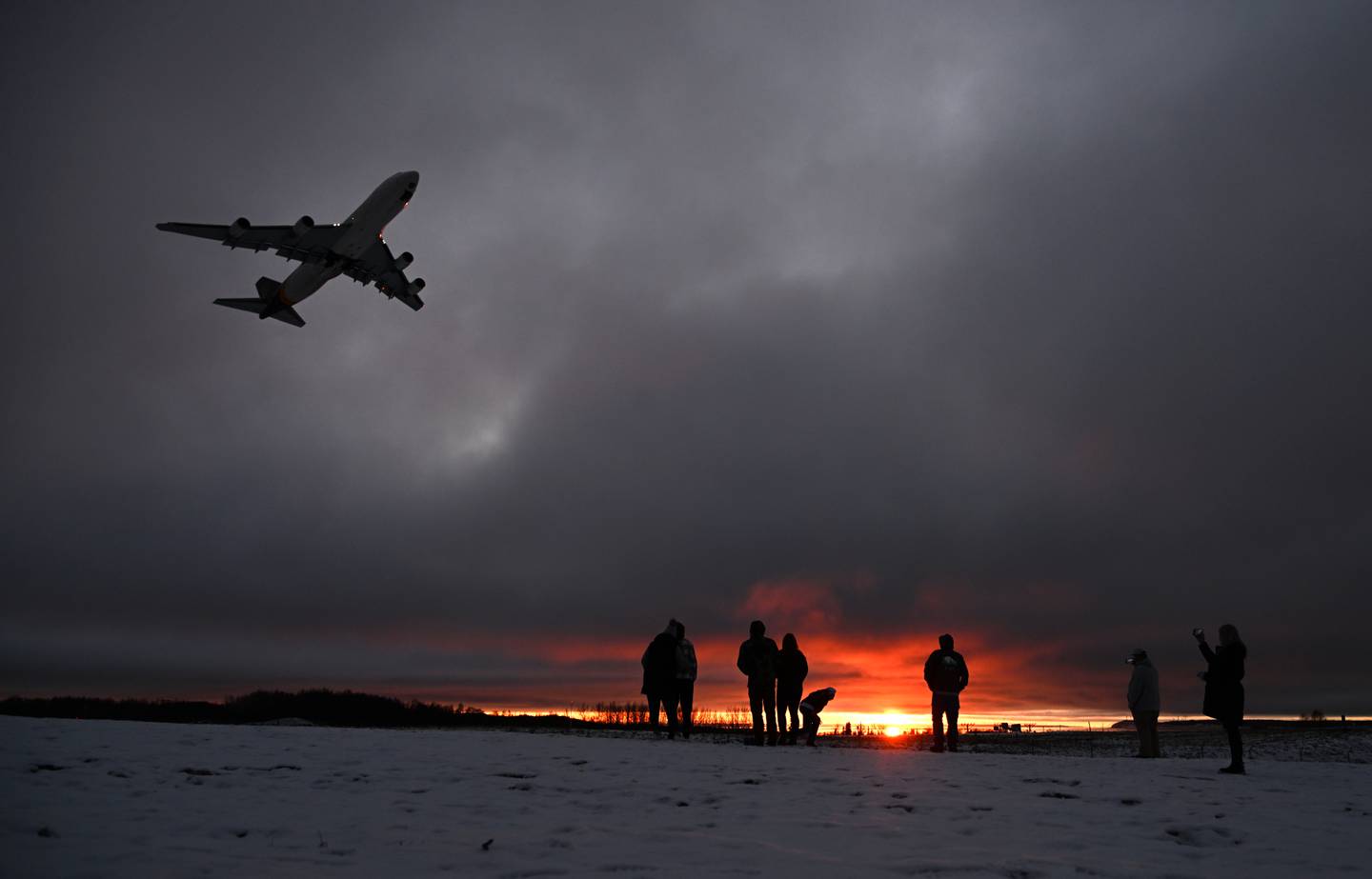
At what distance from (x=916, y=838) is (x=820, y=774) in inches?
168

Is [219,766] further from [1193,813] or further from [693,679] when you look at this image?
[1193,813]

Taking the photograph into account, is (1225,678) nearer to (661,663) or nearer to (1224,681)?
(1224,681)

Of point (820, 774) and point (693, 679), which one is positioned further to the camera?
point (693, 679)

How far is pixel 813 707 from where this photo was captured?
17.5 meters

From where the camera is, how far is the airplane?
119 ft

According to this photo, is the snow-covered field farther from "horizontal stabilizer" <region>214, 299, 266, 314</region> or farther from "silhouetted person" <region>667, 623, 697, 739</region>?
"horizontal stabilizer" <region>214, 299, 266, 314</region>

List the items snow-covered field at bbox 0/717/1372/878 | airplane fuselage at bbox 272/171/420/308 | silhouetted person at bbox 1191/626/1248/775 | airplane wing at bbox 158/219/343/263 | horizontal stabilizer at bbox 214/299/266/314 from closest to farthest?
snow-covered field at bbox 0/717/1372/878
silhouetted person at bbox 1191/626/1248/775
airplane wing at bbox 158/219/343/263
airplane fuselage at bbox 272/171/420/308
horizontal stabilizer at bbox 214/299/266/314

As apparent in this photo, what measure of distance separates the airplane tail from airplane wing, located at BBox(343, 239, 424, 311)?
15.9 feet

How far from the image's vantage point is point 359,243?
38562 millimetres

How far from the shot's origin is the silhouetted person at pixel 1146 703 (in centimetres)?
1562

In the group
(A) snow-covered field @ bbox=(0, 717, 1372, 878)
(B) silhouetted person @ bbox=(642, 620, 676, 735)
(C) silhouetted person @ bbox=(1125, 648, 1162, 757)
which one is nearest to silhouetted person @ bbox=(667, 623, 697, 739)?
(B) silhouetted person @ bbox=(642, 620, 676, 735)

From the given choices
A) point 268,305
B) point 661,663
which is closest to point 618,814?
point 661,663

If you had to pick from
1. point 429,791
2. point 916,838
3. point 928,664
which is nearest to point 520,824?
point 429,791

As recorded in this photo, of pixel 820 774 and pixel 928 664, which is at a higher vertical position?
pixel 928 664
